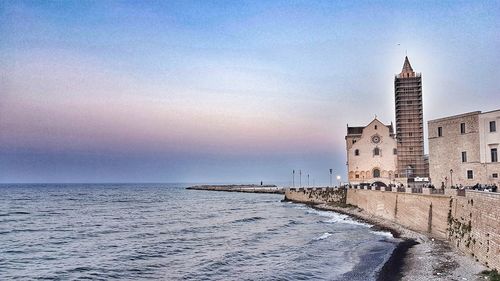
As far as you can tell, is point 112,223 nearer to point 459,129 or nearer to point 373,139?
point 459,129

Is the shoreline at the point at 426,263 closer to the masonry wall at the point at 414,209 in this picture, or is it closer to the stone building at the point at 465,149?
the masonry wall at the point at 414,209

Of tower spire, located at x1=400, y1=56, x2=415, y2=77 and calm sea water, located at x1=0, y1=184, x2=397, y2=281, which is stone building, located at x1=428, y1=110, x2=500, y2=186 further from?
tower spire, located at x1=400, y1=56, x2=415, y2=77

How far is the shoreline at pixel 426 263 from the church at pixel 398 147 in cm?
4601

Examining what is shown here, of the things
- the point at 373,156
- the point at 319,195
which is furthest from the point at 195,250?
the point at 373,156

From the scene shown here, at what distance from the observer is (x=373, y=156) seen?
7875 centimetres

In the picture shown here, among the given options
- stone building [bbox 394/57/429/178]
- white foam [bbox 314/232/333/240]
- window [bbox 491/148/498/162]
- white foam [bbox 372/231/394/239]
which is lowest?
white foam [bbox 314/232/333/240]

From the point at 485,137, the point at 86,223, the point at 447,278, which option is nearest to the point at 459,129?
the point at 485,137

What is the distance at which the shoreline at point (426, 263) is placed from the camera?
21.1 m

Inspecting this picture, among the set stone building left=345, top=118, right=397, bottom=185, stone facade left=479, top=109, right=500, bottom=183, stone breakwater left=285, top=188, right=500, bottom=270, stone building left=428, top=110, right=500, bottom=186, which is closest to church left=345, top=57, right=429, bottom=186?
stone building left=345, top=118, right=397, bottom=185

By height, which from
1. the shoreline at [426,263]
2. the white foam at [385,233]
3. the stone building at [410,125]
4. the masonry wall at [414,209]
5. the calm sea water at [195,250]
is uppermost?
the stone building at [410,125]

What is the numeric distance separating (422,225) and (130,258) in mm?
21792

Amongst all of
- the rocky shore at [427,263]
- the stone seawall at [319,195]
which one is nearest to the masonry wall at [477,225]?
the rocky shore at [427,263]

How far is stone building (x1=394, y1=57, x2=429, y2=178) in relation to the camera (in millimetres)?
78000

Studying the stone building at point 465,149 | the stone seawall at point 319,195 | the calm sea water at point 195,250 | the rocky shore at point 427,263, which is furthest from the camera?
the stone seawall at point 319,195
